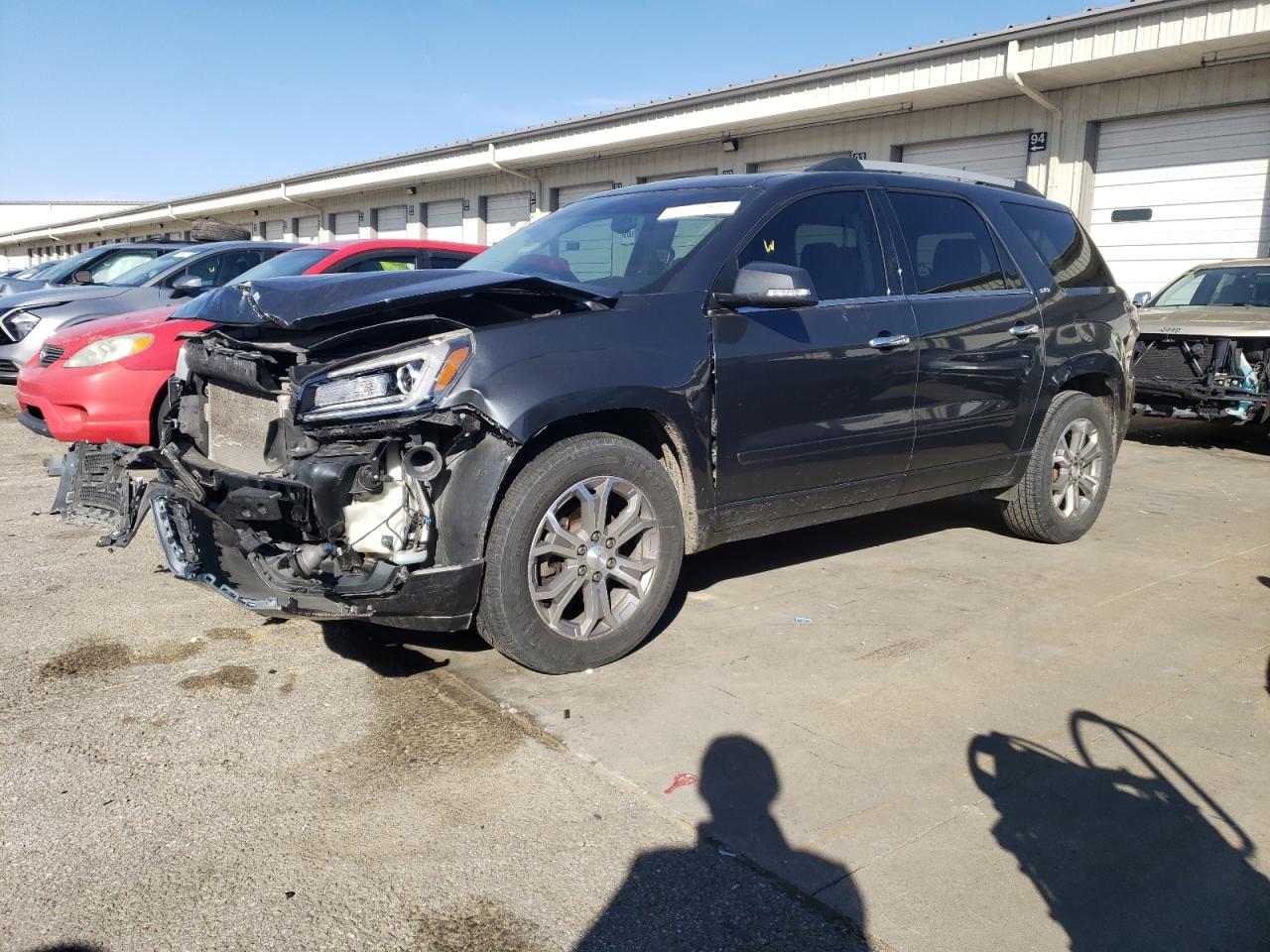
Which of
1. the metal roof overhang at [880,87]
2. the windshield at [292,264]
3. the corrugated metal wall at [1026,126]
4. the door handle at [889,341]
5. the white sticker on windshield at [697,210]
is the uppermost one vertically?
the metal roof overhang at [880,87]

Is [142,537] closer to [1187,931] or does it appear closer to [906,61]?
[1187,931]

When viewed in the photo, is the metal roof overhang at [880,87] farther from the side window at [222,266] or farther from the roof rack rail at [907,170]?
the side window at [222,266]

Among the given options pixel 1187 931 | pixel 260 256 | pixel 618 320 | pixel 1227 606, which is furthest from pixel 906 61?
pixel 1187 931

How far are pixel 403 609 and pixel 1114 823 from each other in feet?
7.05

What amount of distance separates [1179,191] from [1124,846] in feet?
36.0

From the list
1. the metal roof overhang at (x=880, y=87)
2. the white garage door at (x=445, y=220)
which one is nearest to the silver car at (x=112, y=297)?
the metal roof overhang at (x=880, y=87)

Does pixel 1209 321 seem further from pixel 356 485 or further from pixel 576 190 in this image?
pixel 576 190

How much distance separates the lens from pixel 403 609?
3250 millimetres

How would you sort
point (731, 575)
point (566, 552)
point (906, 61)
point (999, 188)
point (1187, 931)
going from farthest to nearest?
point (906, 61)
point (999, 188)
point (731, 575)
point (566, 552)
point (1187, 931)

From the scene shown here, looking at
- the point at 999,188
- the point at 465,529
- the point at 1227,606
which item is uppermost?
the point at 999,188

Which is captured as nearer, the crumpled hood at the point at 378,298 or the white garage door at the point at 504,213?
the crumpled hood at the point at 378,298

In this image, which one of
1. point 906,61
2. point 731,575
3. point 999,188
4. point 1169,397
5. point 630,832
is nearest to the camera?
point 630,832

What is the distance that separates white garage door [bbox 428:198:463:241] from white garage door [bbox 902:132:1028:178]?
36.1 feet

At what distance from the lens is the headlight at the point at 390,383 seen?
320 centimetres
